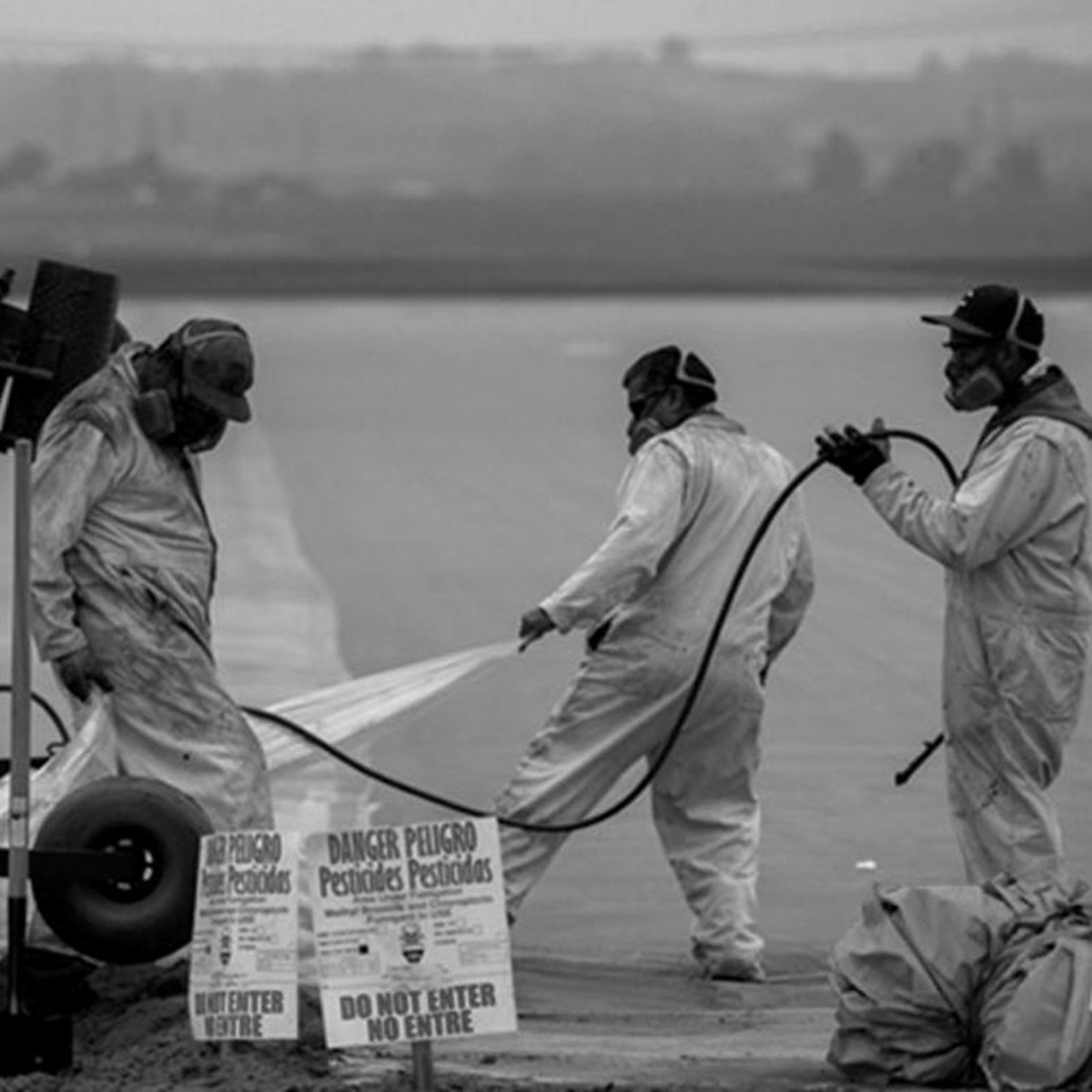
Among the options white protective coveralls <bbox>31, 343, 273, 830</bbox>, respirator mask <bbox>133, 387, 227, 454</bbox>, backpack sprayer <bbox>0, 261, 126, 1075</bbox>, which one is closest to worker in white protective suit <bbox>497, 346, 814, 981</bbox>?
white protective coveralls <bbox>31, 343, 273, 830</bbox>

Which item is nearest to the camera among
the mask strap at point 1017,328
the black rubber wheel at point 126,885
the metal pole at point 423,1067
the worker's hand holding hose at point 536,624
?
the metal pole at point 423,1067

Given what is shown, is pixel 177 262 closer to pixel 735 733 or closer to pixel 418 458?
pixel 418 458

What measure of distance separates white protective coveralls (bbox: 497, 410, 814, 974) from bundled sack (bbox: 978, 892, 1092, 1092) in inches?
99.6

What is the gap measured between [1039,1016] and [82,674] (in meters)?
2.80

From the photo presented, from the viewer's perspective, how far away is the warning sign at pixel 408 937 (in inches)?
336

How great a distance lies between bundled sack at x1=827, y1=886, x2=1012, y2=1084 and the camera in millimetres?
8773

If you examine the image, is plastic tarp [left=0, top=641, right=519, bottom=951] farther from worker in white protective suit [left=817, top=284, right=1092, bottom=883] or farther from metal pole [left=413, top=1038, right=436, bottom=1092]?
metal pole [left=413, top=1038, right=436, bottom=1092]

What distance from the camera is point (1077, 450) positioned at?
10555 mm

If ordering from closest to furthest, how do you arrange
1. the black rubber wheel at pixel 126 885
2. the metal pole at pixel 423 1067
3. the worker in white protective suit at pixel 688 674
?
the metal pole at pixel 423 1067
the black rubber wheel at pixel 126 885
the worker in white protective suit at pixel 688 674

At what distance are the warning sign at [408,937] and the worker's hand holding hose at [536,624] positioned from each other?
2233 millimetres

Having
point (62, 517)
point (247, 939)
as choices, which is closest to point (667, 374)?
point (62, 517)

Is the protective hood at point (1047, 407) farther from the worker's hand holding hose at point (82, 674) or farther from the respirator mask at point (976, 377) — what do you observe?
the worker's hand holding hose at point (82, 674)

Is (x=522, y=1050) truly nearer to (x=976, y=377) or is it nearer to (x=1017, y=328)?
(x=976, y=377)

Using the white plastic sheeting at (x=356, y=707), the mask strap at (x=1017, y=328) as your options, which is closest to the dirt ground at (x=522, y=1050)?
the white plastic sheeting at (x=356, y=707)
